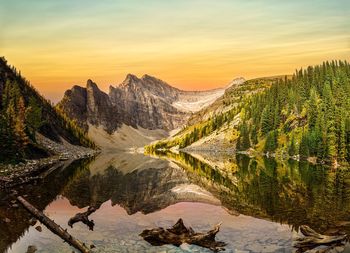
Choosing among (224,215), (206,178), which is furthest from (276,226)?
(206,178)

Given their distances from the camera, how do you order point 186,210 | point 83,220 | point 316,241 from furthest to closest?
point 186,210 → point 83,220 → point 316,241

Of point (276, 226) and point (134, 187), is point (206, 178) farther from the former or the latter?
point (276, 226)

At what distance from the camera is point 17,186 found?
66.0 meters

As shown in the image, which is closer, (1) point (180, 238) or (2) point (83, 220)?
(1) point (180, 238)

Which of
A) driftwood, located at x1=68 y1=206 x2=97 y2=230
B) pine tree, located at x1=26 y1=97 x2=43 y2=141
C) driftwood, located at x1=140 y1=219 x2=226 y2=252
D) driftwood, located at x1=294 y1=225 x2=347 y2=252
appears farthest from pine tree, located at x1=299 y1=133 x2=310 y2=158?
driftwood, located at x1=140 y1=219 x2=226 y2=252

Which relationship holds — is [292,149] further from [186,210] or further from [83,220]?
[83,220]

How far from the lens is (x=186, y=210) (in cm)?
5372

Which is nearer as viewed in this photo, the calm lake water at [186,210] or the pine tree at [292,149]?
the calm lake water at [186,210]

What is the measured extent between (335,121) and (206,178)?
75300 mm

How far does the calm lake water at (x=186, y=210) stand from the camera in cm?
3500

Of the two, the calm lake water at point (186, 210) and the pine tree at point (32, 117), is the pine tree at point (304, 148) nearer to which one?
the calm lake water at point (186, 210)

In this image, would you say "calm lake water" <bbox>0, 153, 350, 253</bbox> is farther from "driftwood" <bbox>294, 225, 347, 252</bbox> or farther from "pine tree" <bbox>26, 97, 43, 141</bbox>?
"pine tree" <bbox>26, 97, 43, 141</bbox>

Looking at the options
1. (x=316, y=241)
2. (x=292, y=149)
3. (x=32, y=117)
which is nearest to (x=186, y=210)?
(x=316, y=241)

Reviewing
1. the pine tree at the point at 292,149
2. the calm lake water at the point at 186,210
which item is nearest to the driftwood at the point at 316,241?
the calm lake water at the point at 186,210
